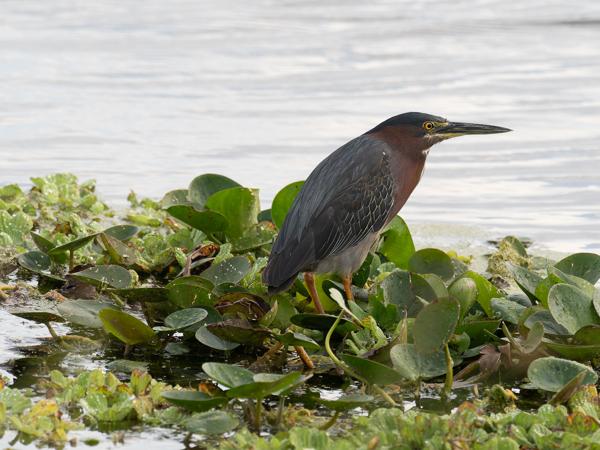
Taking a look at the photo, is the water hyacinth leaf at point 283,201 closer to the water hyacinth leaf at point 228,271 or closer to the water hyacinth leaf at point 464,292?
the water hyacinth leaf at point 228,271

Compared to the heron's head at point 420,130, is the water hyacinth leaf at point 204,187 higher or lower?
lower

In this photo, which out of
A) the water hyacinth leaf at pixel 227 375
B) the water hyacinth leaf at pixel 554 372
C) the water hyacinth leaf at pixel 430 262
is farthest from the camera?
the water hyacinth leaf at pixel 430 262

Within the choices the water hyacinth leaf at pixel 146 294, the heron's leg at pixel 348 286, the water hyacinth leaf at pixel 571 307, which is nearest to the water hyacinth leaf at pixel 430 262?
the heron's leg at pixel 348 286

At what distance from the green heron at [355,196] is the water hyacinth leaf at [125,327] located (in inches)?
31.6

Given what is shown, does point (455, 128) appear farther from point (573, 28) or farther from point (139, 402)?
point (573, 28)

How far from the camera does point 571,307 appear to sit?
4785mm

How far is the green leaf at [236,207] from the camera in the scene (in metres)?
6.29

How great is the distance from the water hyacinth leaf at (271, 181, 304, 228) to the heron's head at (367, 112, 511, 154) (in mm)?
510

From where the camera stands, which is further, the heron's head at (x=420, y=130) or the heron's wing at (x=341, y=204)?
the heron's head at (x=420, y=130)

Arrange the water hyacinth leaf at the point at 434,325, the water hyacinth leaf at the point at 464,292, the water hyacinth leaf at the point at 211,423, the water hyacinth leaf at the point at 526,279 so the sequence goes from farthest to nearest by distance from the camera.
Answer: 1. the water hyacinth leaf at the point at 526,279
2. the water hyacinth leaf at the point at 464,292
3. the water hyacinth leaf at the point at 434,325
4. the water hyacinth leaf at the point at 211,423

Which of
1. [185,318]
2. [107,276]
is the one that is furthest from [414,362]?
[107,276]

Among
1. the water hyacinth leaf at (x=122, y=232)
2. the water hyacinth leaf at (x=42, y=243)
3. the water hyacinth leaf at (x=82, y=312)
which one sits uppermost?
the water hyacinth leaf at (x=122, y=232)

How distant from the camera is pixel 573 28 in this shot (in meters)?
16.1

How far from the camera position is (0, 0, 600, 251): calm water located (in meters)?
9.03
